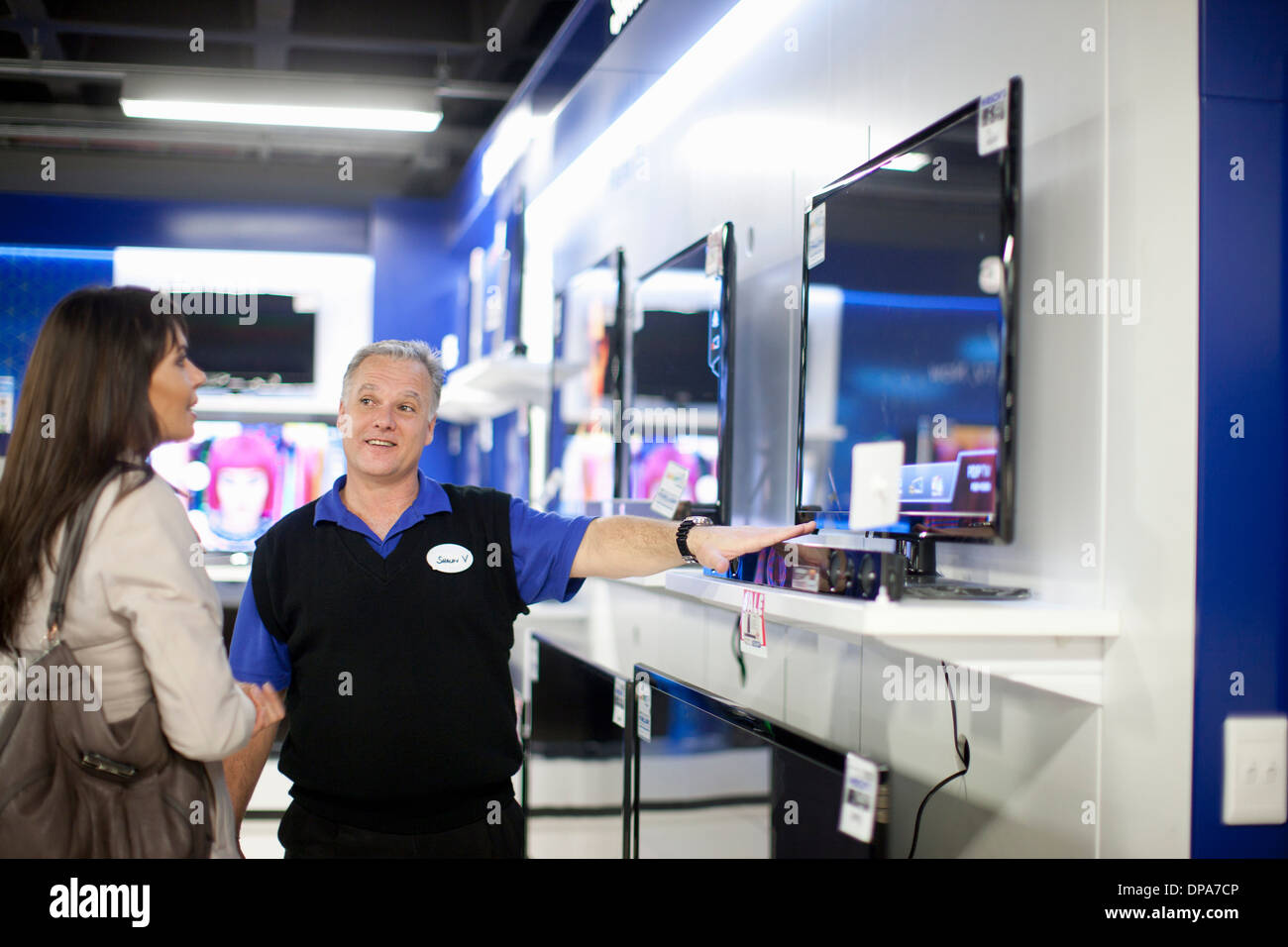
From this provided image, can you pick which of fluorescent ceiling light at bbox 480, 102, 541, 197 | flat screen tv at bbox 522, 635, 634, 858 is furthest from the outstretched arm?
fluorescent ceiling light at bbox 480, 102, 541, 197

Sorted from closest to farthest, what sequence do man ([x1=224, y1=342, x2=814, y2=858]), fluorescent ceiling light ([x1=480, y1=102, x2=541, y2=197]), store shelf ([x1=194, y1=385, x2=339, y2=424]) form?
1. man ([x1=224, y1=342, x2=814, y2=858])
2. fluorescent ceiling light ([x1=480, y1=102, x2=541, y2=197])
3. store shelf ([x1=194, y1=385, x2=339, y2=424])

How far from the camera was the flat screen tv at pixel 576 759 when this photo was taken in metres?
2.55

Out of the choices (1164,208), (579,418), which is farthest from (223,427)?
(1164,208)

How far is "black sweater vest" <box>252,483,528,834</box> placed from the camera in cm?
202

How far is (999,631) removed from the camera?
147cm

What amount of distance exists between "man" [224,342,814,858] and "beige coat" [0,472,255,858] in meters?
0.59

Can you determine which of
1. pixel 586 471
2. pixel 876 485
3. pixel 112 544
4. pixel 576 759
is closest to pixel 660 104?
pixel 586 471

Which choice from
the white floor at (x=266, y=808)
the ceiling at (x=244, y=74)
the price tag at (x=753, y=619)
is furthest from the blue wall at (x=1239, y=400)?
the ceiling at (x=244, y=74)

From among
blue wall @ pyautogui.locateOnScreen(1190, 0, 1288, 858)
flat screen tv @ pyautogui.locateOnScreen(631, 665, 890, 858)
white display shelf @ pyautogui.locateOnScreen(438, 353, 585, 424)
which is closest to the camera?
blue wall @ pyautogui.locateOnScreen(1190, 0, 1288, 858)

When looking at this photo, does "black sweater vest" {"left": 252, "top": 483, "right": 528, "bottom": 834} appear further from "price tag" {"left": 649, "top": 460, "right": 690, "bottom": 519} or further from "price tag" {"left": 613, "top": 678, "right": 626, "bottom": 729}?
"price tag" {"left": 649, "top": 460, "right": 690, "bottom": 519}

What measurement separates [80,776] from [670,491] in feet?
4.97

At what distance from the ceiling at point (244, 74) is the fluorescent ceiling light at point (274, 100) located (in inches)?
2.5

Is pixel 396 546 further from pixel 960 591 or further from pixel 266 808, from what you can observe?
pixel 266 808

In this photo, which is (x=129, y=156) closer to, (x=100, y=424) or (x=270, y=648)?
(x=270, y=648)
